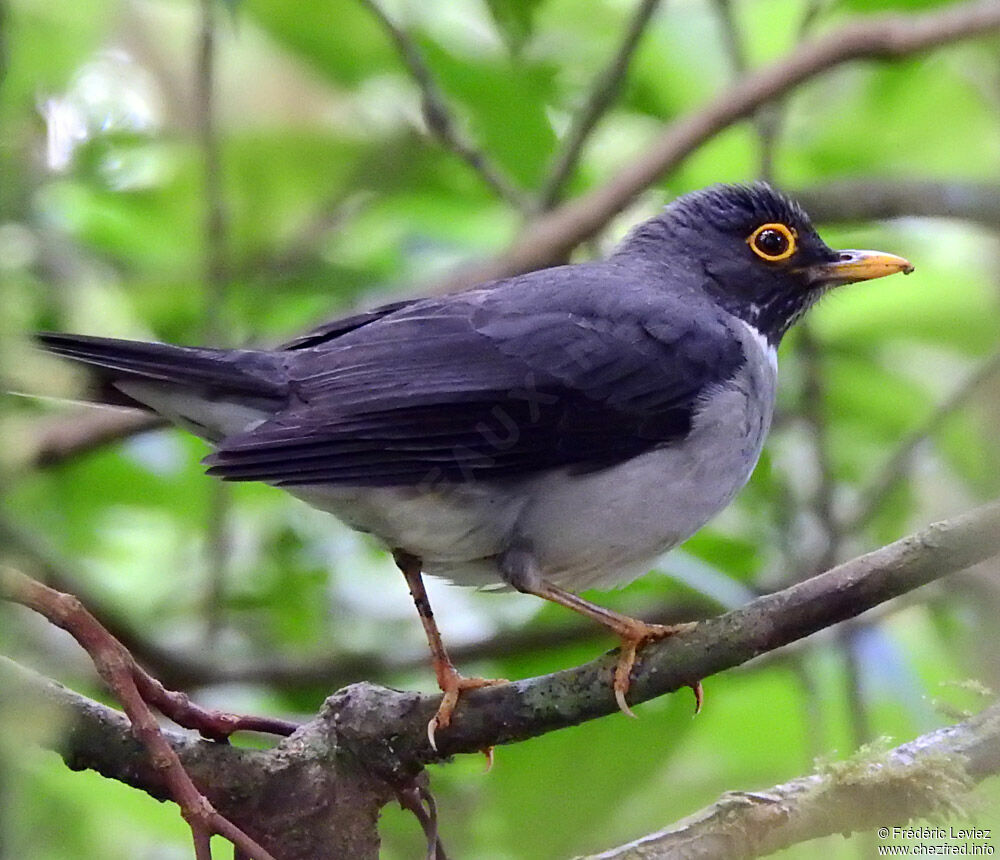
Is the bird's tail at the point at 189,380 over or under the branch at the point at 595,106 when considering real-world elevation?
under

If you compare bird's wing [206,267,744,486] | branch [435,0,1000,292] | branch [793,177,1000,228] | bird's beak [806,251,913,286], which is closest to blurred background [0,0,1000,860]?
branch [793,177,1000,228]

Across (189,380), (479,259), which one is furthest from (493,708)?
(479,259)

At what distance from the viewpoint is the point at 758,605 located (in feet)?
9.53

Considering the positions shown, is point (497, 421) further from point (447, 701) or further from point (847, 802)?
point (847, 802)

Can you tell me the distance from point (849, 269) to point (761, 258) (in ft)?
1.13

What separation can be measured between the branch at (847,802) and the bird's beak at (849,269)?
8.35 ft

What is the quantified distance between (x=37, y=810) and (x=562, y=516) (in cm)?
290

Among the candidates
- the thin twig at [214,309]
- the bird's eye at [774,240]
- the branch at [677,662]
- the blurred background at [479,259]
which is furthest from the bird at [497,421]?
the thin twig at [214,309]

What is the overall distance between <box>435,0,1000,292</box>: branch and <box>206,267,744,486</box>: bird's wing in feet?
4.14

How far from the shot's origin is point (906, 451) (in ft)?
19.4

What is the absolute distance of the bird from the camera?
13.3 feet

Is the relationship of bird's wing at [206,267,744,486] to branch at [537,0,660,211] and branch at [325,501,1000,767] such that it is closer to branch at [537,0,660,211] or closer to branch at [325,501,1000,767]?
branch at [325,501,1000,767]

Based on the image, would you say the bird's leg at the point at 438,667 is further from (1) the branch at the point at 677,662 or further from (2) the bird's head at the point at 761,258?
(2) the bird's head at the point at 761,258

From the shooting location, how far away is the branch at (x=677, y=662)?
111 inches
